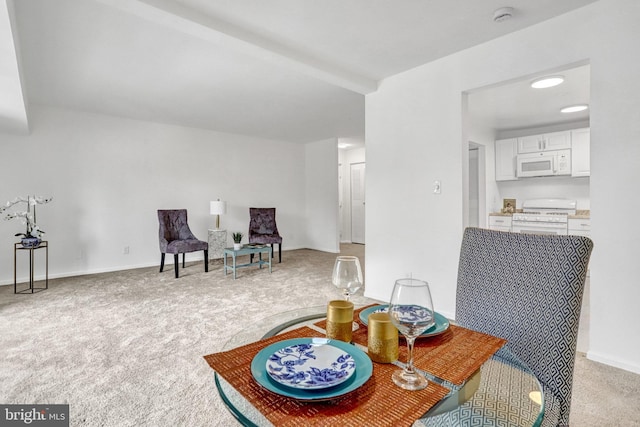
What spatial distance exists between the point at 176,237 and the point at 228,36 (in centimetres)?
354

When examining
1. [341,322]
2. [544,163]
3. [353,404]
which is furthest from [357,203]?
[353,404]

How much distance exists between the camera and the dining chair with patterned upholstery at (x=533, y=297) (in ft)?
3.34

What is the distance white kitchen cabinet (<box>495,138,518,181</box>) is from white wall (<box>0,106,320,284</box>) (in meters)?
4.42

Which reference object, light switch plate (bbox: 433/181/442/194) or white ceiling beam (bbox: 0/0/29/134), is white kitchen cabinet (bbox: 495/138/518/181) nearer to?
light switch plate (bbox: 433/181/442/194)

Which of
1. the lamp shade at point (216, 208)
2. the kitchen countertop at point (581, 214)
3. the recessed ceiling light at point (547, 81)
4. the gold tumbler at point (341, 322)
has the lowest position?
the gold tumbler at point (341, 322)

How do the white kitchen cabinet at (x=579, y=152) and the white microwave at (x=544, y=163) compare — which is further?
the white microwave at (x=544, y=163)

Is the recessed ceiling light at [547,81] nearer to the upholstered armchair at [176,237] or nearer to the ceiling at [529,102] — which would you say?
the ceiling at [529,102]

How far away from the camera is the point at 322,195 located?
699 centimetres

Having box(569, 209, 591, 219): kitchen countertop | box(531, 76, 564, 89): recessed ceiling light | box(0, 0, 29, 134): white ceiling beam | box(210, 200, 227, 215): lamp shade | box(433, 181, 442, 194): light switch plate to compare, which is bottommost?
box(569, 209, 591, 219): kitchen countertop

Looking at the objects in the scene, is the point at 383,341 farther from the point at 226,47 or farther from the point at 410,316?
the point at 226,47

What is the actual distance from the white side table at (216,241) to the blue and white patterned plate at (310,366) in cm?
489

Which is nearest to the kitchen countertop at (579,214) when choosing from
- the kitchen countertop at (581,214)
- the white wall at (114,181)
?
the kitchen countertop at (581,214)

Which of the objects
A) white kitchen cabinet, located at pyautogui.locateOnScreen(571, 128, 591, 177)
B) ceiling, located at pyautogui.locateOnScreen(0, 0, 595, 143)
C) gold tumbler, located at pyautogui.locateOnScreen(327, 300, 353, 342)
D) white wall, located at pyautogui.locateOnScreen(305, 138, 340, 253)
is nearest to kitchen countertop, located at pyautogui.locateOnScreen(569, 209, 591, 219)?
white kitchen cabinet, located at pyautogui.locateOnScreen(571, 128, 591, 177)

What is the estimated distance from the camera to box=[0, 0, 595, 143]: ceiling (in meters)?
2.12
